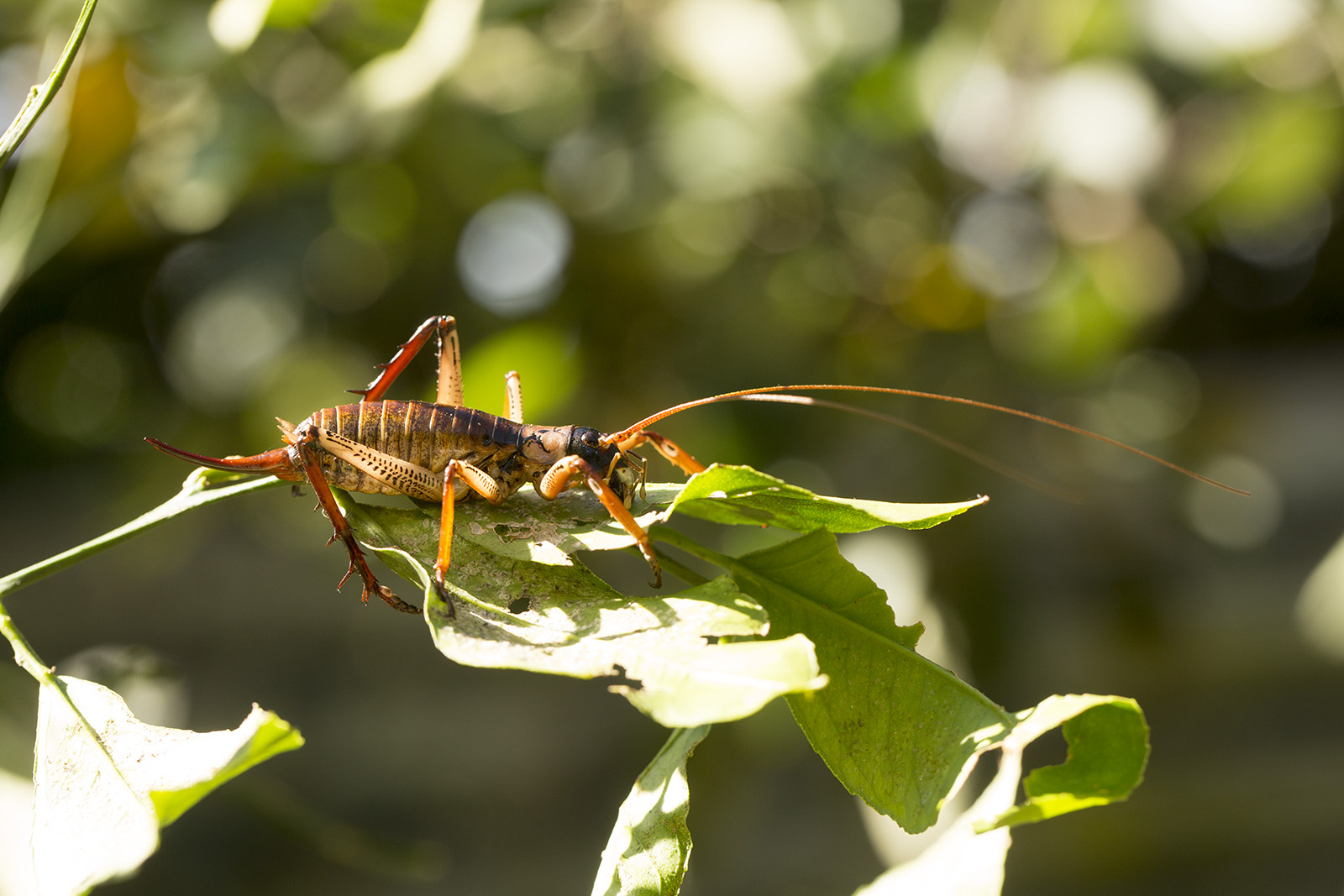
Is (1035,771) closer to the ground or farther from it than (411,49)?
closer to the ground

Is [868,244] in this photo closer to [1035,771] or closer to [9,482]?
Result: [1035,771]

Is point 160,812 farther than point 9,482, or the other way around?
point 9,482

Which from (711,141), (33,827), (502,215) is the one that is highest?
(711,141)

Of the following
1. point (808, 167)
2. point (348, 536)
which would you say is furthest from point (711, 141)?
point (348, 536)

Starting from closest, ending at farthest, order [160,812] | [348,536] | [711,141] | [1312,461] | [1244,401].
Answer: [160,812], [348,536], [711,141], [1244,401], [1312,461]

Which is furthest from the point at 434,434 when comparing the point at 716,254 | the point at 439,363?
the point at 716,254

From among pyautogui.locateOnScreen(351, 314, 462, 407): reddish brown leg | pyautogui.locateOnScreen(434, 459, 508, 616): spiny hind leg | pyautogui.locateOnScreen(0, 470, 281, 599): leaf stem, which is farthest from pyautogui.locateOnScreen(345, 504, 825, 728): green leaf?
pyautogui.locateOnScreen(351, 314, 462, 407): reddish brown leg

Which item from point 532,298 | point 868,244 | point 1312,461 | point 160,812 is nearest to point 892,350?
point 868,244

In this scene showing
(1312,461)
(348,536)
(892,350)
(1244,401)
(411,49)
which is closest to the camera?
(348,536)

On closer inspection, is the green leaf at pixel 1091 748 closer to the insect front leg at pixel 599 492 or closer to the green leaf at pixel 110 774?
the insect front leg at pixel 599 492
